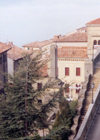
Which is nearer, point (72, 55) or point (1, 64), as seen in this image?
point (1, 64)

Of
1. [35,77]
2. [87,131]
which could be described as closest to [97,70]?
[87,131]

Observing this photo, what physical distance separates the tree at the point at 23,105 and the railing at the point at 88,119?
3329mm

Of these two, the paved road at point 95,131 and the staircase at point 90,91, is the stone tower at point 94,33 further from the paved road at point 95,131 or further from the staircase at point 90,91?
the paved road at point 95,131

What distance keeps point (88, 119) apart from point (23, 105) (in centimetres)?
537

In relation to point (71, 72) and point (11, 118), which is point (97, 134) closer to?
point (11, 118)

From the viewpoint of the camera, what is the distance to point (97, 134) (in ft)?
40.2

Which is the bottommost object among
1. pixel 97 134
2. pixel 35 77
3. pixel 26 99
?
pixel 97 134

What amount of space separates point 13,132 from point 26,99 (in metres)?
0.90

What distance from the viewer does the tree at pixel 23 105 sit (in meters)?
8.02

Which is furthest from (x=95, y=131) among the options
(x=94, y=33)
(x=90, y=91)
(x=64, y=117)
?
(x=94, y=33)

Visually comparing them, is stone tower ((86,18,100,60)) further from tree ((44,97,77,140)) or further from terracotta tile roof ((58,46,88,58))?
tree ((44,97,77,140))

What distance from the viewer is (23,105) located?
8.29 meters

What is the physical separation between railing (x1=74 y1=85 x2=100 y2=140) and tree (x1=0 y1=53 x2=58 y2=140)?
10.9 feet

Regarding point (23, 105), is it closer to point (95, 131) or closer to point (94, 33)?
point (95, 131)
